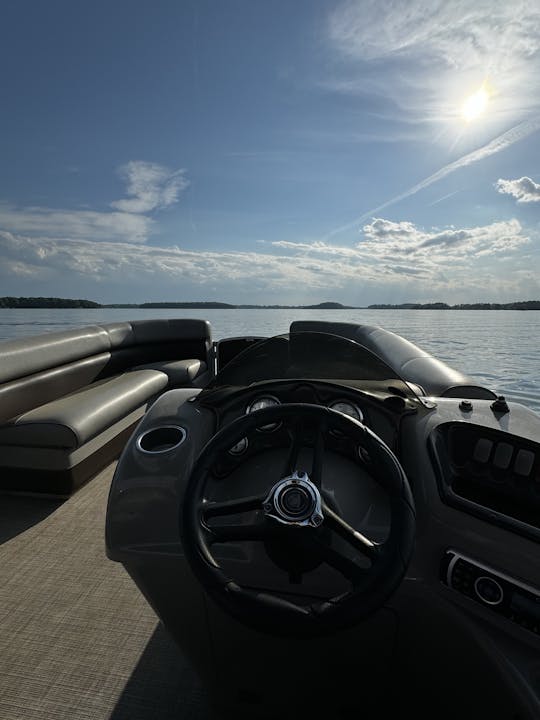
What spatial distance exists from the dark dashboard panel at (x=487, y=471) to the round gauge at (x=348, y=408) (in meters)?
0.21

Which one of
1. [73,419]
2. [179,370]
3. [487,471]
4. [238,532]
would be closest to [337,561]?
[238,532]

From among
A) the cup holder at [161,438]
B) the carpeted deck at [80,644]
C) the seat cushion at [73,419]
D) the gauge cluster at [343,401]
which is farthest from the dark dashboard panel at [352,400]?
the seat cushion at [73,419]

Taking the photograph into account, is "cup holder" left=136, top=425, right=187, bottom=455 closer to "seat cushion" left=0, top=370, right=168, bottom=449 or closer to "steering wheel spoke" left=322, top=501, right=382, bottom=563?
"steering wheel spoke" left=322, top=501, right=382, bottom=563

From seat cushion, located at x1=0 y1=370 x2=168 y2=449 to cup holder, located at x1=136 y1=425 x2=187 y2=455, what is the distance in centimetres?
130

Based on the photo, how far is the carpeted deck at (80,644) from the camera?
1.29 m

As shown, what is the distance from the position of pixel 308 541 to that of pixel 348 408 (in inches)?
19.8

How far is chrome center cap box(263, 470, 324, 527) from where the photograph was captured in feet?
2.70

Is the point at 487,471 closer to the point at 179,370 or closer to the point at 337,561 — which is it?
the point at 337,561

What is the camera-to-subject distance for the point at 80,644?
1509 millimetres

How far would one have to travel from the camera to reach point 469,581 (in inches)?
39.7

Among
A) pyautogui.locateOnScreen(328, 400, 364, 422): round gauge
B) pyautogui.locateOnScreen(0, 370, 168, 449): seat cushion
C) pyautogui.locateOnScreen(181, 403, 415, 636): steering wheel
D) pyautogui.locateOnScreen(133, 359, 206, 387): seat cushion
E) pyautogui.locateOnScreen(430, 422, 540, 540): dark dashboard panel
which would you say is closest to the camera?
pyautogui.locateOnScreen(181, 403, 415, 636): steering wheel

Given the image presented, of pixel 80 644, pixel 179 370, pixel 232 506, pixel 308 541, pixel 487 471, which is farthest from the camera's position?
pixel 179 370

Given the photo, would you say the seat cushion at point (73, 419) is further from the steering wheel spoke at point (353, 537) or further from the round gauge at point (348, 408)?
the steering wheel spoke at point (353, 537)

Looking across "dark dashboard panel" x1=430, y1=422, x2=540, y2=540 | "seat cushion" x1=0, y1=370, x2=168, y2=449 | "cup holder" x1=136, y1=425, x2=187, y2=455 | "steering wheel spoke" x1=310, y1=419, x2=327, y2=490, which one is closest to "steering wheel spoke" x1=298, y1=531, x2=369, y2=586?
"steering wheel spoke" x1=310, y1=419, x2=327, y2=490
